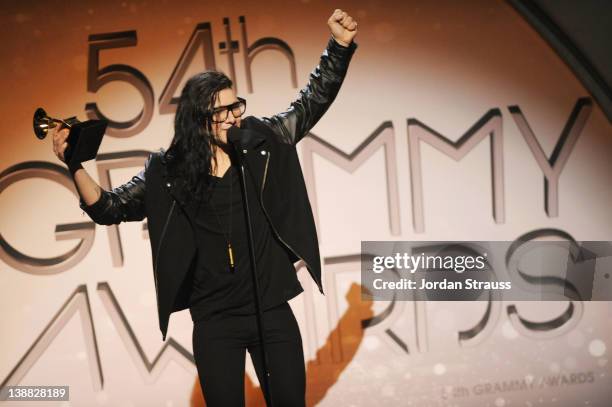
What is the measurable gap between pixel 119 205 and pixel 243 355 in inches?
20.9

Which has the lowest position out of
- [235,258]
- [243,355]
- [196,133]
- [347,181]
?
[243,355]

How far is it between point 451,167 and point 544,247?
1.92 ft

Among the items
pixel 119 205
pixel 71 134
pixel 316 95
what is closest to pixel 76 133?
pixel 71 134

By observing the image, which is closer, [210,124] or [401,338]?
[210,124]

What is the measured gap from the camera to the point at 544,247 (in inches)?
132

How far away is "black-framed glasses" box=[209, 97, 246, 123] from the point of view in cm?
181

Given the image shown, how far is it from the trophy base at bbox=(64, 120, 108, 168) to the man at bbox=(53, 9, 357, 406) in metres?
0.03

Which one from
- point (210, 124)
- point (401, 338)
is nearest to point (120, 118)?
point (210, 124)

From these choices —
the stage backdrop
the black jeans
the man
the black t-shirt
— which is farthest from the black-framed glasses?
the stage backdrop

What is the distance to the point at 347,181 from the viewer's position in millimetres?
3266

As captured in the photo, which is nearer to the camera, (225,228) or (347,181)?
(225,228)

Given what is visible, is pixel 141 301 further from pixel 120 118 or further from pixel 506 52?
pixel 506 52

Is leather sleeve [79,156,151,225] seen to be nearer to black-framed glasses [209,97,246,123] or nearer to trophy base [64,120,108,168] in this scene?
trophy base [64,120,108,168]

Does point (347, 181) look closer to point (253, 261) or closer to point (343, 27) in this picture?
point (343, 27)
